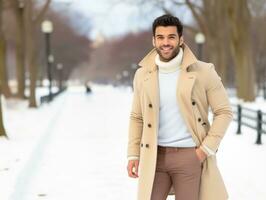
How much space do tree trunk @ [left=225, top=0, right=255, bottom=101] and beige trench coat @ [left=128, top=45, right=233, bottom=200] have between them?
889 inches

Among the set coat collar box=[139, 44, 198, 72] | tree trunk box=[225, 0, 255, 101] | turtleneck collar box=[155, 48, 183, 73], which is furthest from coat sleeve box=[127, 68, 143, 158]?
tree trunk box=[225, 0, 255, 101]

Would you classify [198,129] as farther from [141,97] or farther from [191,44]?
[191,44]

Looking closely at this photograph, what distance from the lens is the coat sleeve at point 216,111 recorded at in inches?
141

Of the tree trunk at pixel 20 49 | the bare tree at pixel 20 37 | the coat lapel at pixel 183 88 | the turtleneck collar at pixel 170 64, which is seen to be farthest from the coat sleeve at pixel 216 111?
the tree trunk at pixel 20 49

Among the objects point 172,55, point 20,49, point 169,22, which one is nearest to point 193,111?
point 172,55

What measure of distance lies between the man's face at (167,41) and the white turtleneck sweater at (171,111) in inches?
1.9

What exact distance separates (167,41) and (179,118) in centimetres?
52

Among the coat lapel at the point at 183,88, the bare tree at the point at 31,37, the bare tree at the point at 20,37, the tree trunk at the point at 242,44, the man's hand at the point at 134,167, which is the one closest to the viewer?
the coat lapel at the point at 183,88

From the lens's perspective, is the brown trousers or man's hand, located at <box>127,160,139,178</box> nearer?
the brown trousers

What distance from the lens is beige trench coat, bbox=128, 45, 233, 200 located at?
3586mm

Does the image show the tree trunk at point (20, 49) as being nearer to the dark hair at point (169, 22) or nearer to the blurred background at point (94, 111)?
the blurred background at point (94, 111)

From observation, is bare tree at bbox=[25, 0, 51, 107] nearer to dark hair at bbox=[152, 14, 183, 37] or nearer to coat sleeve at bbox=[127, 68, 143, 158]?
coat sleeve at bbox=[127, 68, 143, 158]

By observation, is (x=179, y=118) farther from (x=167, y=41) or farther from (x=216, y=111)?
(x=167, y=41)

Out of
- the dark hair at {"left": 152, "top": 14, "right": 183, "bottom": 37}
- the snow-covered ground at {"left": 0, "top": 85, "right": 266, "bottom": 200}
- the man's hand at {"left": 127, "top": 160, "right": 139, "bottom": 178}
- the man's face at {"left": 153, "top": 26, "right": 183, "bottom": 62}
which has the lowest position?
the snow-covered ground at {"left": 0, "top": 85, "right": 266, "bottom": 200}
